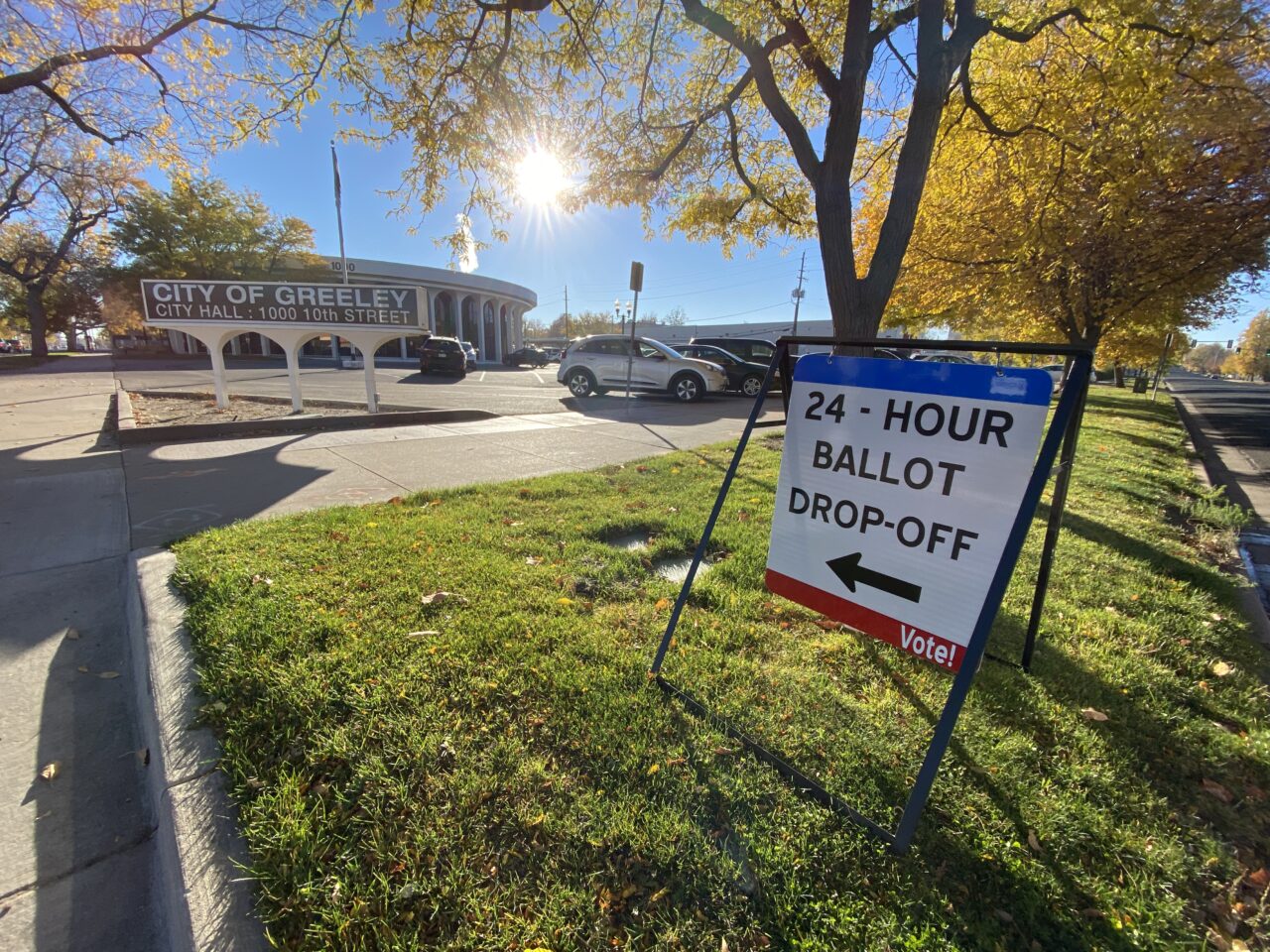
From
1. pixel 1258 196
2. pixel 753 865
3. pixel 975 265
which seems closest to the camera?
pixel 753 865

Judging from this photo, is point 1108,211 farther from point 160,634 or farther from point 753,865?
point 160,634

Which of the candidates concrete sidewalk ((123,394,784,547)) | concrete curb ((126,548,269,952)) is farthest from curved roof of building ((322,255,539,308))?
concrete curb ((126,548,269,952))

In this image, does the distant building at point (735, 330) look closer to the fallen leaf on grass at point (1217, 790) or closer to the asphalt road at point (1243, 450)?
the asphalt road at point (1243, 450)

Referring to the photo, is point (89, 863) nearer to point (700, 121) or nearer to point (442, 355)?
point (700, 121)

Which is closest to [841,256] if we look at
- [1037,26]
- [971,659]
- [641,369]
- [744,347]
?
[1037,26]

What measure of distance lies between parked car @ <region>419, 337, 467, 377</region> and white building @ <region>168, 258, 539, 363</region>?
16.4 metres

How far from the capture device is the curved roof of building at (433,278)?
3850 centimetres

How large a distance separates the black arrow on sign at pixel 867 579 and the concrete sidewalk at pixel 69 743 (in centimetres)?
241

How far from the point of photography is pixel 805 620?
3068 mm

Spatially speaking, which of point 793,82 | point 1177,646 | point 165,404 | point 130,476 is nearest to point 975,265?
point 793,82

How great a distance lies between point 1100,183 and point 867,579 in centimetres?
920

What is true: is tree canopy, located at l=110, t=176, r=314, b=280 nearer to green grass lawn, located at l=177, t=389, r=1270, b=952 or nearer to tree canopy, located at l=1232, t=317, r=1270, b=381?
green grass lawn, located at l=177, t=389, r=1270, b=952

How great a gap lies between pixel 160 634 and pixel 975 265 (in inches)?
584

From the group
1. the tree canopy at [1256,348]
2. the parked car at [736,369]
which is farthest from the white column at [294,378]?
the tree canopy at [1256,348]
